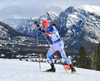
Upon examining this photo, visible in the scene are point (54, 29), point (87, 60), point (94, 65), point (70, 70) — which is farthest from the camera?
point (87, 60)

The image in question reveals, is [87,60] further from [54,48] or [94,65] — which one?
[54,48]

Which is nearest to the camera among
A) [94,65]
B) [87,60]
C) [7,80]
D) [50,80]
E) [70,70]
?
[7,80]

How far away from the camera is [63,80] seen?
25.2 ft

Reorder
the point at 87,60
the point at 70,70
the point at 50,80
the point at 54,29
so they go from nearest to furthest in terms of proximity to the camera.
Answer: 1. the point at 50,80
2. the point at 54,29
3. the point at 70,70
4. the point at 87,60

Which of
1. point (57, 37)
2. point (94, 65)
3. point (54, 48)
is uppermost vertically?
point (57, 37)

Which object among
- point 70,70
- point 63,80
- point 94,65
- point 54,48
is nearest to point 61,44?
point 54,48

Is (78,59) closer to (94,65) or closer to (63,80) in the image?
(94,65)

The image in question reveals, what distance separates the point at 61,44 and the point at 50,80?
365 centimetres

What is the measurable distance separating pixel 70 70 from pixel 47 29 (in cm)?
378

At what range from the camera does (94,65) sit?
56.4 metres

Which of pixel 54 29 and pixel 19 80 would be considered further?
pixel 54 29

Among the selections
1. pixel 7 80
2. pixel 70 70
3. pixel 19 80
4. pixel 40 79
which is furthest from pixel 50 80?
pixel 70 70

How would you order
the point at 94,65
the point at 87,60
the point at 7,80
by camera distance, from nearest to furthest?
the point at 7,80 < the point at 94,65 < the point at 87,60

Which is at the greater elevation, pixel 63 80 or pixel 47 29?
pixel 47 29
